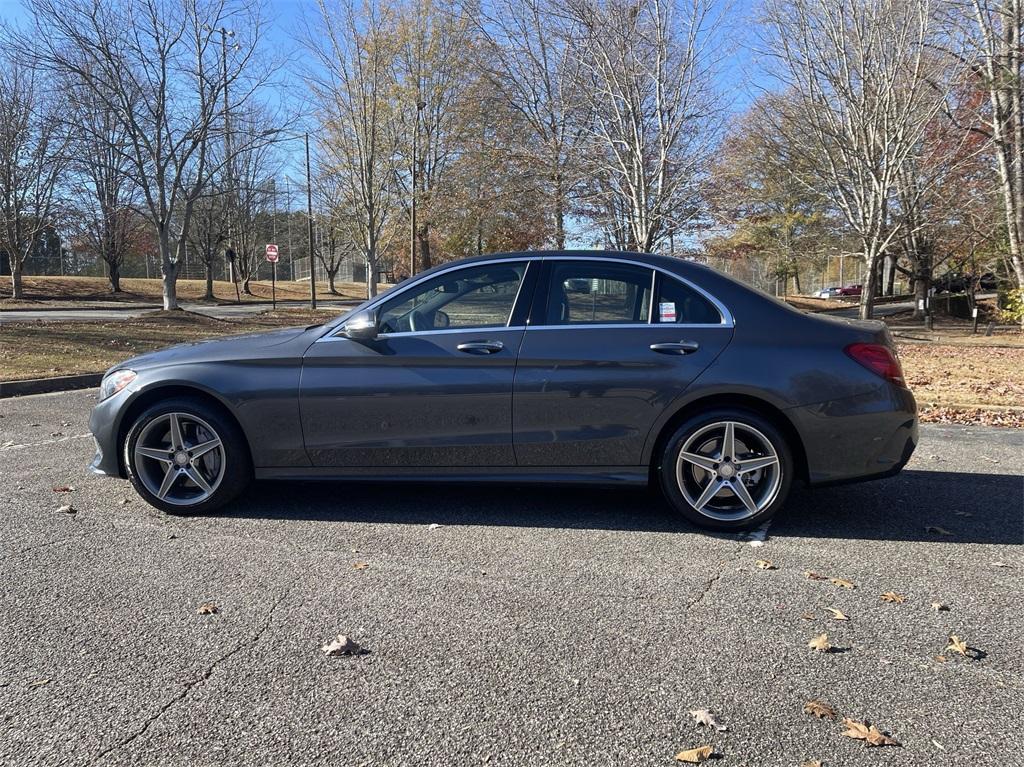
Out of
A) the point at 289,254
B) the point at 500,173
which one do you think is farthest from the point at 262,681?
the point at 289,254

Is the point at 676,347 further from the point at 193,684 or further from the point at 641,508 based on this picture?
the point at 193,684

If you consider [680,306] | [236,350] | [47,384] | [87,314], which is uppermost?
[680,306]

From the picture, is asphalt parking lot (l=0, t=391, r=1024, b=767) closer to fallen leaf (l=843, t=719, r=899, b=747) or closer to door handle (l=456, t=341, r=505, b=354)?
fallen leaf (l=843, t=719, r=899, b=747)

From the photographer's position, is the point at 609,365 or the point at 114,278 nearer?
the point at 609,365

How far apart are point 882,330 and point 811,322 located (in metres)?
0.50

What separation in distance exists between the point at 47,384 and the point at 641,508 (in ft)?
29.1

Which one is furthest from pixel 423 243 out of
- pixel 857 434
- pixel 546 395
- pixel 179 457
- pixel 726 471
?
pixel 857 434

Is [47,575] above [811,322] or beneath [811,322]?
beneath

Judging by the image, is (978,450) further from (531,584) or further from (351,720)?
(351,720)

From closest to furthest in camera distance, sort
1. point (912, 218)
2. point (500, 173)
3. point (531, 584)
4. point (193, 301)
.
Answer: point (531, 584)
point (912, 218)
point (500, 173)
point (193, 301)

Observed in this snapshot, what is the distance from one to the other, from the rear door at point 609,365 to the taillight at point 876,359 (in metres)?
0.70

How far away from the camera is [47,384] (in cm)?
1012

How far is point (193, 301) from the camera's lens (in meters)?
43.5

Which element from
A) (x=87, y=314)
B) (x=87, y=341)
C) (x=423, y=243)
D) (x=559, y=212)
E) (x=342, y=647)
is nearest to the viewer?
(x=342, y=647)
